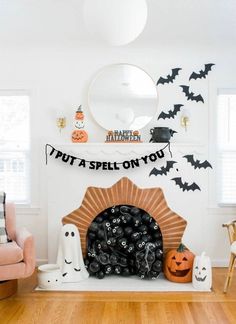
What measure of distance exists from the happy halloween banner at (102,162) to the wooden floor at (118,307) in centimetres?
133

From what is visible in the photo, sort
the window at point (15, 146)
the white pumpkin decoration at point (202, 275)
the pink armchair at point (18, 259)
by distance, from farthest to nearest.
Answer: the window at point (15, 146) → the white pumpkin decoration at point (202, 275) → the pink armchair at point (18, 259)

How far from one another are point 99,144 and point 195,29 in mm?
1513

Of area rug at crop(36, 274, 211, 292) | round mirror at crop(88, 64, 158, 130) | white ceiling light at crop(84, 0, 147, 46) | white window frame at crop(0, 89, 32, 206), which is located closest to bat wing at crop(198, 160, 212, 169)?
round mirror at crop(88, 64, 158, 130)

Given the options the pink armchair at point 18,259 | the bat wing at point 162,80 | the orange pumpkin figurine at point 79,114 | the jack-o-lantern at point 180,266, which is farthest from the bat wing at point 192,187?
the pink armchair at point 18,259

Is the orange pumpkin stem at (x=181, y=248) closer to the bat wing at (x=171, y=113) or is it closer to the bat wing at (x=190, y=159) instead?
the bat wing at (x=190, y=159)

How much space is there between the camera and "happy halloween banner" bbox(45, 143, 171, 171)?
4.13 meters

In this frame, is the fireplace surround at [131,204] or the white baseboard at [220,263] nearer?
the fireplace surround at [131,204]

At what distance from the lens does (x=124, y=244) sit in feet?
12.9

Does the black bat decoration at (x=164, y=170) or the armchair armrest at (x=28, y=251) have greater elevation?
the black bat decoration at (x=164, y=170)

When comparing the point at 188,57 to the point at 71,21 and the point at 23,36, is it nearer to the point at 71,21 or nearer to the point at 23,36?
the point at 71,21

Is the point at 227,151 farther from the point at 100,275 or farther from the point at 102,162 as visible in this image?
the point at 100,275

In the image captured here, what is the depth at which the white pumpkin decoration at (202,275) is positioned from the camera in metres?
3.63

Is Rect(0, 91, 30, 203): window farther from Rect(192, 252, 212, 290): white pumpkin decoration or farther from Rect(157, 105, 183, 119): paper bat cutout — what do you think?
Rect(192, 252, 212, 290): white pumpkin decoration

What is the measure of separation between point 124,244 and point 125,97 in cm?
161
